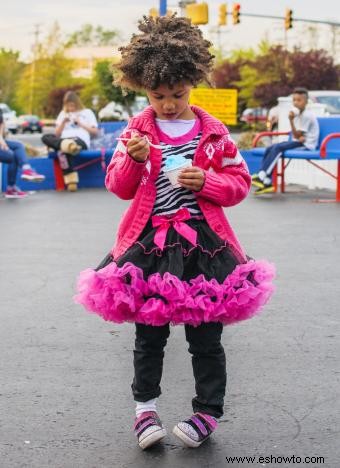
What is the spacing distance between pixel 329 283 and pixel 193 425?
3.57 meters

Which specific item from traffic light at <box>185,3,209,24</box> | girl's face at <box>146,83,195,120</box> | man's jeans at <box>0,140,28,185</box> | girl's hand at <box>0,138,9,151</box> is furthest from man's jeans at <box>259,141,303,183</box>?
girl's face at <box>146,83,195,120</box>

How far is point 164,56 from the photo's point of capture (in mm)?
3771

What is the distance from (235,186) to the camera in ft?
12.7

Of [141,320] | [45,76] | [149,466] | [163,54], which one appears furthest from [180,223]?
[45,76]

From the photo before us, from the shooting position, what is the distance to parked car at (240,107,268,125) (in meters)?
50.4

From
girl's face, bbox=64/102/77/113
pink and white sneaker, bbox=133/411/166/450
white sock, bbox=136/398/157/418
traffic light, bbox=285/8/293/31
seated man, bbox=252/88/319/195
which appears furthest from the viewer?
traffic light, bbox=285/8/293/31

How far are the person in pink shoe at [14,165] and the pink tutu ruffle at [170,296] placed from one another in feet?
35.0

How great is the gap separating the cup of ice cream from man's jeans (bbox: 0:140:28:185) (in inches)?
422

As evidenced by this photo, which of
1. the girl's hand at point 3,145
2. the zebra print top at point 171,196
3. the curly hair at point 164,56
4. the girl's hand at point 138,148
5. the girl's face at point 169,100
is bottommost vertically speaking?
the girl's hand at point 3,145

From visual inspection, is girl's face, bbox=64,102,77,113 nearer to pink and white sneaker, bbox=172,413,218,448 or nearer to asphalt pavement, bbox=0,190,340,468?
asphalt pavement, bbox=0,190,340,468

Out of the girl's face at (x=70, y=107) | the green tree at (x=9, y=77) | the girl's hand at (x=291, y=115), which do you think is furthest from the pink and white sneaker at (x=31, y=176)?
the green tree at (x=9, y=77)

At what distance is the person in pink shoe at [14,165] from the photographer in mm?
14289

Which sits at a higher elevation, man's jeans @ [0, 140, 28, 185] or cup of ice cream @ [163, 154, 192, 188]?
cup of ice cream @ [163, 154, 192, 188]

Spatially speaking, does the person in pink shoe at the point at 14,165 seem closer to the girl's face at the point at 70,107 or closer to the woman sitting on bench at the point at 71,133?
the woman sitting on bench at the point at 71,133
